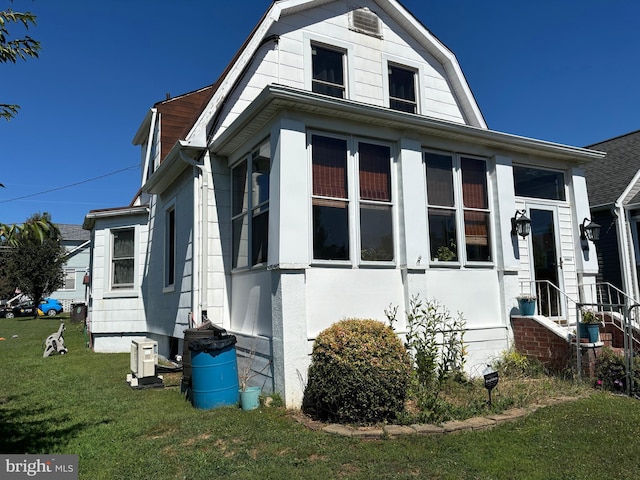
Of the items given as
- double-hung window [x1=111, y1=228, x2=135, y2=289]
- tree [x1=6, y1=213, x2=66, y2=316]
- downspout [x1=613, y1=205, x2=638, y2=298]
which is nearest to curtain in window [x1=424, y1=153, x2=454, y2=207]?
downspout [x1=613, y1=205, x2=638, y2=298]

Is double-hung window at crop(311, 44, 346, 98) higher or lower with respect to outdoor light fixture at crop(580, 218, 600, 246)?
higher

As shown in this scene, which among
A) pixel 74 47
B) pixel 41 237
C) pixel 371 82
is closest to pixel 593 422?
pixel 41 237

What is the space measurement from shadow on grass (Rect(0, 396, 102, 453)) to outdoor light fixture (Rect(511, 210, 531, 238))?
23.2 feet

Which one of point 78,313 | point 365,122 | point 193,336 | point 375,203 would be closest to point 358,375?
point 375,203

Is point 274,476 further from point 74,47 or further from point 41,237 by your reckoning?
point 74,47

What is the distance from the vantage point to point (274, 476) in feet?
11.9

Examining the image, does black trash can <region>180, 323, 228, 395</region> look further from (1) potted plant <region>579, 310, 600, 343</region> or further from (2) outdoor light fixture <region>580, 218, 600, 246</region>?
(2) outdoor light fixture <region>580, 218, 600, 246</region>

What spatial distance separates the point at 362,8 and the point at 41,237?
843cm

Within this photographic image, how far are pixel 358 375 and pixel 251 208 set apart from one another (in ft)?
10.7

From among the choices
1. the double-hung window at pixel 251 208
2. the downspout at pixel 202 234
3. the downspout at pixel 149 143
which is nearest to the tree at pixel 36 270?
the downspout at pixel 149 143

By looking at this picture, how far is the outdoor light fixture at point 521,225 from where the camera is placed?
25.5ft

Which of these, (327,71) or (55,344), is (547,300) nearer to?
(327,71)

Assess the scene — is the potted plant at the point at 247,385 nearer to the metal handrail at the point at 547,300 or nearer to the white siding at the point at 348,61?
the white siding at the point at 348,61

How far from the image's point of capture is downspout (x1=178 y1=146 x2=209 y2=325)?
7.34m
